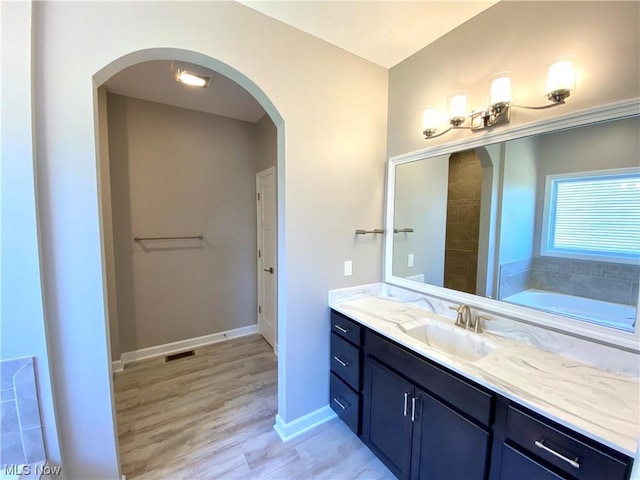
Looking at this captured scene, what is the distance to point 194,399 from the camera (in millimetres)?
2252

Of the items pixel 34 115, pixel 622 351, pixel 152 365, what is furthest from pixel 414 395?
pixel 152 365

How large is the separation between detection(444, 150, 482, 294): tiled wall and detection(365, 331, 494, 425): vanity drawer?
628 mm

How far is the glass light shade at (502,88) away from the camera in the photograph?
4.47ft


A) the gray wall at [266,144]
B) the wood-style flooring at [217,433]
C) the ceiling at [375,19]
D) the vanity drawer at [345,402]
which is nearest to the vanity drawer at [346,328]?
the vanity drawer at [345,402]

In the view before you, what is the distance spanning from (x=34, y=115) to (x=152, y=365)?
100.0 inches

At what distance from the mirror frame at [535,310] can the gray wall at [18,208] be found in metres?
2.07

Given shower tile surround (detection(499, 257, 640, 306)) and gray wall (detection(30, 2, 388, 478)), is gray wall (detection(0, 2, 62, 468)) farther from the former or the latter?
shower tile surround (detection(499, 257, 640, 306))

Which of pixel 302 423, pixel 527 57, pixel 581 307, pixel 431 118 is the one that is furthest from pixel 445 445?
pixel 527 57

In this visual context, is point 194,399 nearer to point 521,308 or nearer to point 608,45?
point 521,308

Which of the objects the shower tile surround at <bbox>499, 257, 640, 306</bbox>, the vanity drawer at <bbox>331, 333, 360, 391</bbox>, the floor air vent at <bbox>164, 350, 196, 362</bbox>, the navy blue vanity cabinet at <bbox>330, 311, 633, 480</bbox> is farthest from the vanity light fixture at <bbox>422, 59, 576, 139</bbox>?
the floor air vent at <bbox>164, 350, 196, 362</bbox>

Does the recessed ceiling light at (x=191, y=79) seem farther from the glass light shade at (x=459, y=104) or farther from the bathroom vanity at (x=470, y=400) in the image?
the bathroom vanity at (x=470, y=400)

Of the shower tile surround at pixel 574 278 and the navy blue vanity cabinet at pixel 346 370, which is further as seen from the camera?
the navy blue vanity cabinet at pixel 346 370

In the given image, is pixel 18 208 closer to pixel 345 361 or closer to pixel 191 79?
pixel 191 79

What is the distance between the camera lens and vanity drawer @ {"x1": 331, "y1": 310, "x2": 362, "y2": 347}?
1738mm
